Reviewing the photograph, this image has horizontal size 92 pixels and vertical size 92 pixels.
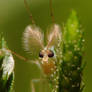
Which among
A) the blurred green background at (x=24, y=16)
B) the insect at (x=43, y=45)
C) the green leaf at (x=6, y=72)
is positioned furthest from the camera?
the blurred green background at (x=24, y=16)

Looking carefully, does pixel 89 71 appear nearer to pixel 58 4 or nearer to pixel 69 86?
pixel 58 4

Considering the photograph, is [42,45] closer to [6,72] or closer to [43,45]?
[43,45]

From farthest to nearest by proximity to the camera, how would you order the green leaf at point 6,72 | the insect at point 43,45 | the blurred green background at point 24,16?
the blurred green background at point 24,16, the insect at point 43,45, the green leaf at point 6,72

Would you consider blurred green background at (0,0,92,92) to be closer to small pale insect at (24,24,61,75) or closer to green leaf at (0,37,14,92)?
small pale insect at (24,24,61,75)

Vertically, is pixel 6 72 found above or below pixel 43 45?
below

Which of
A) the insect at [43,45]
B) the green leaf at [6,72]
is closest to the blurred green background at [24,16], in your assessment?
the insect at [43,45]

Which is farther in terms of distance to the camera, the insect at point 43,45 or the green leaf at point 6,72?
the insect at point 43,45

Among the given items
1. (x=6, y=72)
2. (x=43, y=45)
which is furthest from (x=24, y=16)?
(x=6, y=72)

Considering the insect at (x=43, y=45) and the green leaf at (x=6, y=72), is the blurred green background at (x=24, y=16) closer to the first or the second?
the insect at (x=43, y=45)

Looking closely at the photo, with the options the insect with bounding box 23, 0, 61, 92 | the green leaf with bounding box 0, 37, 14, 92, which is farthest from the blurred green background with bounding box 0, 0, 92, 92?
the green leaf with bounding box 0, 37, 14, 92

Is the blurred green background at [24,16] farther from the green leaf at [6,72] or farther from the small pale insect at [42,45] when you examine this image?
the green leaf at [6,72]
